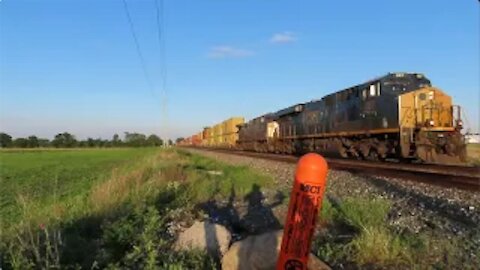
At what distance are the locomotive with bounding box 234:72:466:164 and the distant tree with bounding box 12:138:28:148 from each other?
118669 millimetres

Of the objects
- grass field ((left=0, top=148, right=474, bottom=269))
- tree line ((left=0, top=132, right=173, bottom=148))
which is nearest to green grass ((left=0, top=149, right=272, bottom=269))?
grass field ((left=0, top=148, right=474, bottom=269))

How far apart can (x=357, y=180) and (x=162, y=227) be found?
6055 millimetres

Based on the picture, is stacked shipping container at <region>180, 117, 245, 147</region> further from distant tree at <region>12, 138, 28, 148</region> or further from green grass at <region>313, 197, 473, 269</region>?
distant tree at <region>12, 138, 28, 148</region>

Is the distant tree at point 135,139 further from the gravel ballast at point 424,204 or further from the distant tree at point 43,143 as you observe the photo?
the gravel ballast at point 424,204

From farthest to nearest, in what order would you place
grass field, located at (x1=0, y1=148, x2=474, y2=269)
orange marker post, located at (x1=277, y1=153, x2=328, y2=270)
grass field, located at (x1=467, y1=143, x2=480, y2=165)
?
grass field, located at (x1=467, y1=143, x2=480, y2=165) < grass field, located at (x1=0, y1=148, x2=474, y2=269) < orange marker post, located at (x1=277, y1=153, x2=328, y2=270)

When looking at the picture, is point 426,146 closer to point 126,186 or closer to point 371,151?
point 371,151

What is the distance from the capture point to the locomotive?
50.8 ft

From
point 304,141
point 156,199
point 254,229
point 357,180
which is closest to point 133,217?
point 254,229

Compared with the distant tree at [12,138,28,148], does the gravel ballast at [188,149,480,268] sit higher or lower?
lower

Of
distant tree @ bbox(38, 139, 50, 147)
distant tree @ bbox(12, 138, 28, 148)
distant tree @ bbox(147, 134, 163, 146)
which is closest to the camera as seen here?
distant tree @ bbox(12, 138, 28, 148)

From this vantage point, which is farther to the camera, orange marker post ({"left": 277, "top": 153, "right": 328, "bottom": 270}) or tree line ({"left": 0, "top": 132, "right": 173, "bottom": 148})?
tree line ({"left": 0, "top": 132, "right": 173, "bottom": 148})

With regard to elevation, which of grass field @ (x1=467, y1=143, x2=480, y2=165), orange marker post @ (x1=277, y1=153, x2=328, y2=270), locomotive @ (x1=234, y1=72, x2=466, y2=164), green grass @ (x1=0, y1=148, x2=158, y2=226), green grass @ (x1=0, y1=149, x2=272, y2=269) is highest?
locomotive @ (x1=234, y1=72, x2=466, y2=164)

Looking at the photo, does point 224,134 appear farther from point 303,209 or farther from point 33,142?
point 33,142

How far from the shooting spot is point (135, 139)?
Answer: 505 ft
